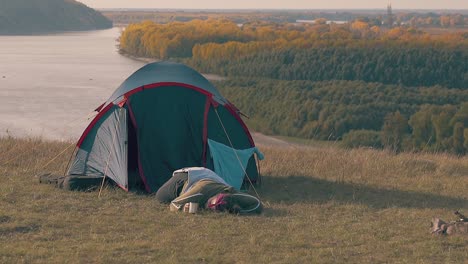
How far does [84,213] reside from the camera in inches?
283

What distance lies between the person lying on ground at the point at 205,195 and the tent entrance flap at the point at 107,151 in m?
0.74

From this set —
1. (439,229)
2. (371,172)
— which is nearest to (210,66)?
(371,172)

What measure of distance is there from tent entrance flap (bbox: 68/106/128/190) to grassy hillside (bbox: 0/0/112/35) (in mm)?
80641

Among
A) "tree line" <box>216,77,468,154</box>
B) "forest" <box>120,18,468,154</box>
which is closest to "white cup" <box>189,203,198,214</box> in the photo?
"forest" <box>120,18,468,154</box>

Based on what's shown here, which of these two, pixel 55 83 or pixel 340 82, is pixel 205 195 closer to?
pixel 55 83

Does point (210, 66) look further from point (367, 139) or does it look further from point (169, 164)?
point (169, 164)

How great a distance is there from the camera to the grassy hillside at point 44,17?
293 ft

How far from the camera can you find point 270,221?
6953mm

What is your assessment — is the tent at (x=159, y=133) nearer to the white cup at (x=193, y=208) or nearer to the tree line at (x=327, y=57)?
the white cup at (x=193, y=208)

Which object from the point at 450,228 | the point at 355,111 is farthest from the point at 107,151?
the point at 355,111

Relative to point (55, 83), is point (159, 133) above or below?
above

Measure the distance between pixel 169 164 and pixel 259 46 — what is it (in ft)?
159

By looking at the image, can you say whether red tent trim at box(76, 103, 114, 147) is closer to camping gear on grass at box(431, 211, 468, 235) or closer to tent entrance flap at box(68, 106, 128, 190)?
tent entrance flap at box(68, 106, 128, 190)

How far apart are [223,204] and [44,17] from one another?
94.0 metres
